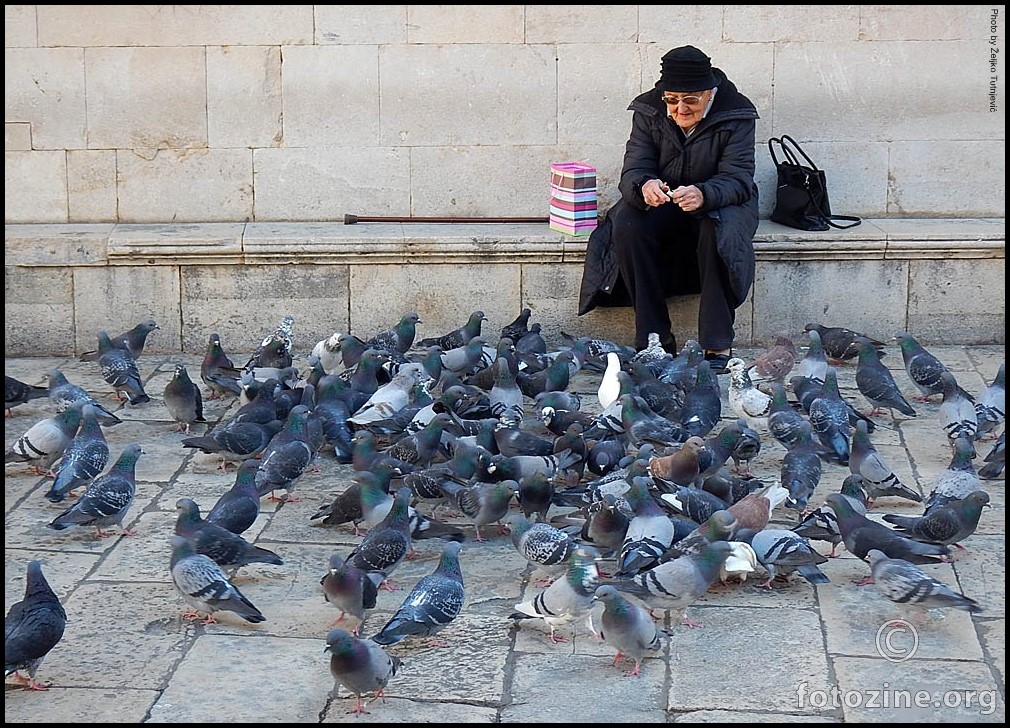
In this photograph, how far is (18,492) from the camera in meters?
6.16

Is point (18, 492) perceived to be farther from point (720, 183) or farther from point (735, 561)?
point (720, 183)

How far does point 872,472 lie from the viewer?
5.80m

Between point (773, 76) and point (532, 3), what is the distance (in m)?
1.56

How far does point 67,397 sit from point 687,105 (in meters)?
3.70

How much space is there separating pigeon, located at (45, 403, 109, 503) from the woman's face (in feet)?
11.8

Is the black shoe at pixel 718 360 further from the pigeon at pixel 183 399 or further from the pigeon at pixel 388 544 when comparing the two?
the pigeon at pixel 388 544

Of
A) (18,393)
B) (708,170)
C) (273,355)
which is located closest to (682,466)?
(708,170)

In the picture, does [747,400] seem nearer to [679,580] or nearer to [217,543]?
[679,580]

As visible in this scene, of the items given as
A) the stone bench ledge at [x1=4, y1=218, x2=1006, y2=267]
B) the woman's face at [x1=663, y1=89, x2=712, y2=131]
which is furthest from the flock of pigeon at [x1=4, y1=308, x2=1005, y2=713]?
the woman's face at [x1=663, y1=89, x2=712, y2=131]

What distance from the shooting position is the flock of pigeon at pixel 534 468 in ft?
15.2

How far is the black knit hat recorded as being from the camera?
24.5 ft

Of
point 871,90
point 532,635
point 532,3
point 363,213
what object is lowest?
point 532,635

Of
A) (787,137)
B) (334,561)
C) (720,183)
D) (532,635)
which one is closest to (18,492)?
(334,561)

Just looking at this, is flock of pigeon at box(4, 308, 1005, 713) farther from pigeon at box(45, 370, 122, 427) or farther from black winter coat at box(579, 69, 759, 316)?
black winter coat at box(579, 69, 759, 316)
